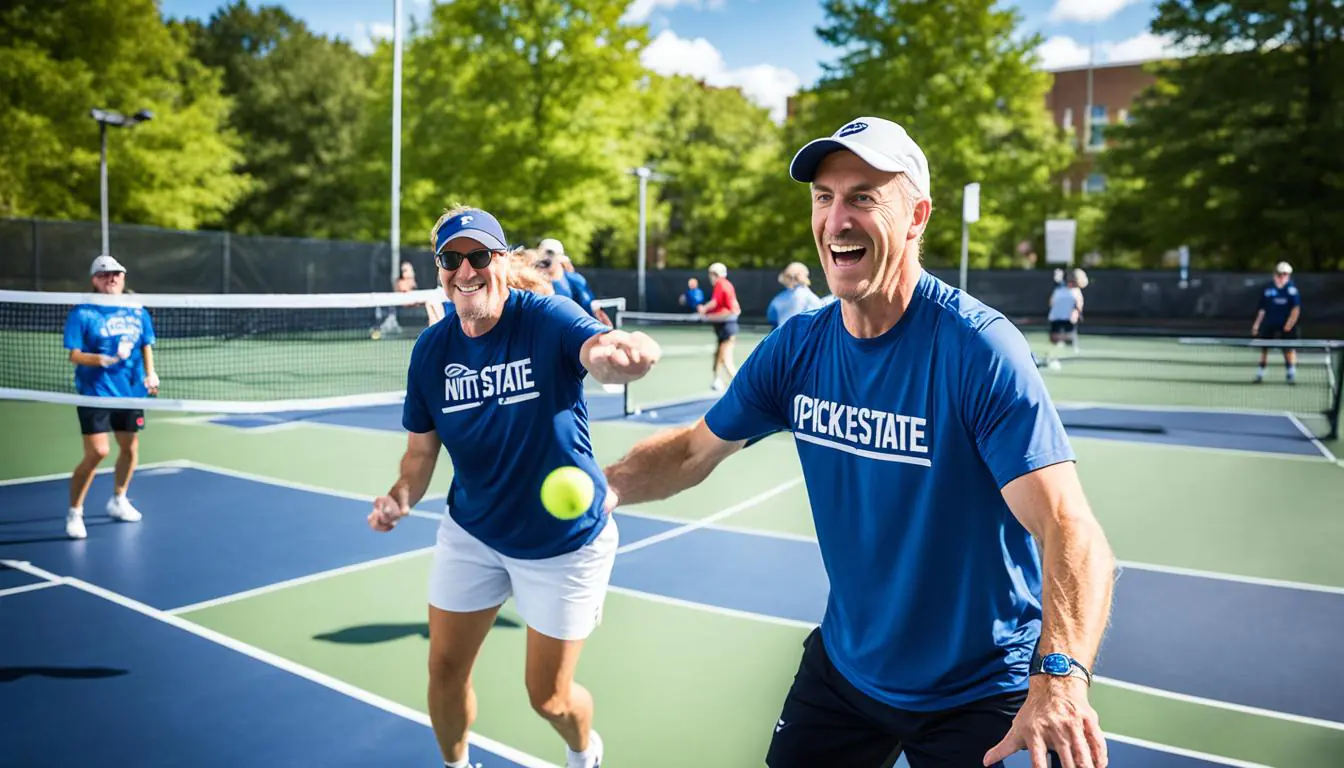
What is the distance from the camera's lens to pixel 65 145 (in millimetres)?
35781

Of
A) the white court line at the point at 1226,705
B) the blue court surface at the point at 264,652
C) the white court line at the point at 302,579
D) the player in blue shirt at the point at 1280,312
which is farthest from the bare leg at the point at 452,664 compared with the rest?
the player in blue shirt at the point at 1280,312

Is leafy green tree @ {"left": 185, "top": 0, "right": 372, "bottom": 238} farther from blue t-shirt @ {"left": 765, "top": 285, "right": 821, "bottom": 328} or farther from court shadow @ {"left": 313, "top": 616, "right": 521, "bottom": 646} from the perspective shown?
court shadow @ {"left": 313, "top": 616, "right": 521, "bottom": 646}

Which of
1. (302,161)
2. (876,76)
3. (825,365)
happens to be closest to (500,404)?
(825,365)

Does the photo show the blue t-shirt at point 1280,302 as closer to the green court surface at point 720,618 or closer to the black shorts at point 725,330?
the green court surface at point 720,618

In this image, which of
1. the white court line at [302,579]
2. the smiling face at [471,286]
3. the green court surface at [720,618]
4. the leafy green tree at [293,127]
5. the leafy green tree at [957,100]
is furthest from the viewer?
the leafy green tree at [293,127]

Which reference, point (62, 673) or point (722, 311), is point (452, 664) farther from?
point (722, 311)

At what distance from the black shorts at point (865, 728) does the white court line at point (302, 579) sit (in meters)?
5.18

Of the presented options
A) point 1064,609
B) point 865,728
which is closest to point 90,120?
point 865,728

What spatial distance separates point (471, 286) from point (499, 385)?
422mm

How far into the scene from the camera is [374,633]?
6.61m

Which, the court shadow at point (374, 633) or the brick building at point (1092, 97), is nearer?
the court shadow at point (374, 633)

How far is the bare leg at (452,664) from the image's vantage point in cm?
425

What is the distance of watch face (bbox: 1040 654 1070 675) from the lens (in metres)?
2.32

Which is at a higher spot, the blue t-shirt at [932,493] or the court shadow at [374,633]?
the blue t-shirt at [932,493]
